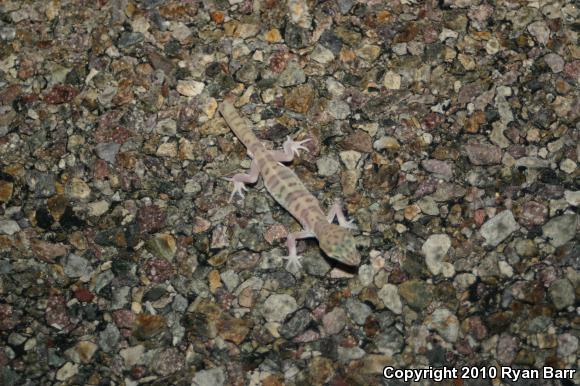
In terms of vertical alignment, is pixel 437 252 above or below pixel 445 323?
above

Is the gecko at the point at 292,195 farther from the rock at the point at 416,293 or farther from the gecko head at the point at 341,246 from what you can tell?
the rock at the point at 416,293

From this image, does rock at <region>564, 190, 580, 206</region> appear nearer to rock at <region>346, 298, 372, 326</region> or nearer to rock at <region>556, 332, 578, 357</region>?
rock at <region>556, 332, 578, 357</region>

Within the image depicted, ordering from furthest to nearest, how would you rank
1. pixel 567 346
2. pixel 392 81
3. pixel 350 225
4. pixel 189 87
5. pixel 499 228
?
pixel 189 87 < pixel 392 81 < pixel 350 225 < pixel 499 228 < pixel 567 346

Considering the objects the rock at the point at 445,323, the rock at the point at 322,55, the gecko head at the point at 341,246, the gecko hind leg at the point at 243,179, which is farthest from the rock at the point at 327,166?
the rock at the point at 445,323

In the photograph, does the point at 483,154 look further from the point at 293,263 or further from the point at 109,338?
the point at 109,338

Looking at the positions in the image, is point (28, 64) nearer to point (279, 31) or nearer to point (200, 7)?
point (200, 7)

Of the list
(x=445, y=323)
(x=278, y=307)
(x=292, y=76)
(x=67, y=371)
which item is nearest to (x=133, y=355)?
(x=67, y=371)
